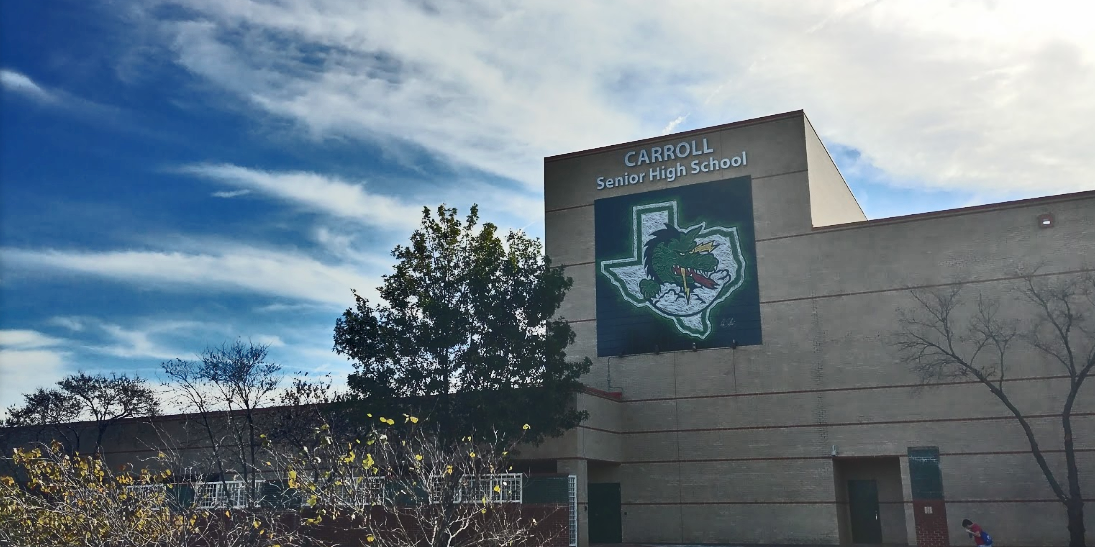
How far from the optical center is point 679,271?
117ft

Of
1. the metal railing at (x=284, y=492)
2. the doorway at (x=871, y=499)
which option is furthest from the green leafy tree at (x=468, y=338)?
the doorway at (x=871, y=499)

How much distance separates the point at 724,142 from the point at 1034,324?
515 inches

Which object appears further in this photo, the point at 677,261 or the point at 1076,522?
the point at 677,261

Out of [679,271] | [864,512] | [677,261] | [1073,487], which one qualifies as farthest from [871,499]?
[677,261]

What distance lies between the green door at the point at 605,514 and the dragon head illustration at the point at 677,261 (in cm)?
770

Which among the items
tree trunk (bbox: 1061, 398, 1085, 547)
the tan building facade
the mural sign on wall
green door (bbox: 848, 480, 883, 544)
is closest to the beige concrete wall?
the tan building facade

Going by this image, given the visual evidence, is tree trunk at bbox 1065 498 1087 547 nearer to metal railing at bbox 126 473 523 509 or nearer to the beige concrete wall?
the beige concrete wall

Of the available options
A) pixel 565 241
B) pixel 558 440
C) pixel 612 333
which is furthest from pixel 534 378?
pixel 565 241

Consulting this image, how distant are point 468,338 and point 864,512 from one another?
53.2ft

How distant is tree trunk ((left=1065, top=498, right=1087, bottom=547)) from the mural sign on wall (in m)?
11.4

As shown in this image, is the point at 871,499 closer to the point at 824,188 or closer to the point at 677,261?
the point at 677,261

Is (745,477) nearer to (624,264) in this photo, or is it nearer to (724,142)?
(624,264)

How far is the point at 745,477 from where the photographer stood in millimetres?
33062

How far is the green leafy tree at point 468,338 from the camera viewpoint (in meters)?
28.0
